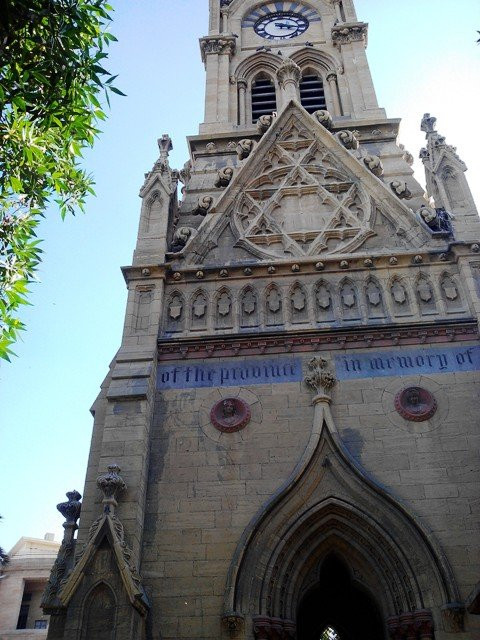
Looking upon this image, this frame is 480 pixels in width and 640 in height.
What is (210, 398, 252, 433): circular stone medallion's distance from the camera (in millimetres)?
13938

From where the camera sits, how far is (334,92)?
25.3 meters

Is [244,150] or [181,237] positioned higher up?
[244,150]

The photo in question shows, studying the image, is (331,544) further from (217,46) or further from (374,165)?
(217,46)

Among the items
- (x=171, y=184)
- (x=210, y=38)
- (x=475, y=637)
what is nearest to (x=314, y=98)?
(x=210, y=38)

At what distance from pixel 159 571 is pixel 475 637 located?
5.25 meters

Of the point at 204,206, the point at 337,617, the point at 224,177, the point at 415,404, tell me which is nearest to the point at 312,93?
the point at 224,177

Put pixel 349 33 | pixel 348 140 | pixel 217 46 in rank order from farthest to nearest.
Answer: pixel 217 46 → pixel 349 33 → pixel 348 140

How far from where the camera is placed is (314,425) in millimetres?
13656

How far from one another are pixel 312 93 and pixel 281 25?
5293 mm

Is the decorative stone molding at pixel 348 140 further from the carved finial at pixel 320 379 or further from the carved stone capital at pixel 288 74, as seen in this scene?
the carved finial at pixel 320 379

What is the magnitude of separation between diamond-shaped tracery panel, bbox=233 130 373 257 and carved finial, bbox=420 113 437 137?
2.56 metres

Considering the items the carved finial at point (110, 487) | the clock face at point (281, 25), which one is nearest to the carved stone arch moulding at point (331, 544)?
the carved finial at point (110, 487)

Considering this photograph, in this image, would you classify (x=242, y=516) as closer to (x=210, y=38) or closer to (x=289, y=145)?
(x=289, y=145)

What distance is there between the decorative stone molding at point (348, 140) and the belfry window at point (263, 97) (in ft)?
16.2
